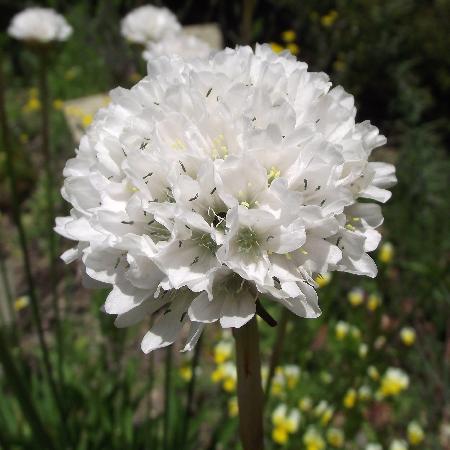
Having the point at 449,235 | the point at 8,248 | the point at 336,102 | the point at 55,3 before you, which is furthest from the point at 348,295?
the point at 55,3

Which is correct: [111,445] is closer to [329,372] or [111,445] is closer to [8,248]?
[329,372]

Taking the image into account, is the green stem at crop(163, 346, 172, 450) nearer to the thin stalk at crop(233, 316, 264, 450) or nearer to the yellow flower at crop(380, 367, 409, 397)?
the thin stalk at crop(233, 316, 264, 450)

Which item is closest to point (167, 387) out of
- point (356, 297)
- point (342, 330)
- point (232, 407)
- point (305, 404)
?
point (232, 407)

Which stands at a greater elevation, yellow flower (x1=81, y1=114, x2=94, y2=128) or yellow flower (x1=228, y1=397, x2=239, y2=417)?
yellow flower (x1=81, y1=114, x2=94, y2=128)

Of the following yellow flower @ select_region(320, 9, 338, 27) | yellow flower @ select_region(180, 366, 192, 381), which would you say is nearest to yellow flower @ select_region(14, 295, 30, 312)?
yellow flower @ select_region(180, 366, 192, 381)

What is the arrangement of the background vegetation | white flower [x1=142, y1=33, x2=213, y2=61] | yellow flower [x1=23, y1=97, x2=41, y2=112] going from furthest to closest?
1. yellow flower [x1=23, y1=97, x2=41, y2=112]
2. white flower [x1=142, y1=33, x2=213, y2=61]
3. the background vegetation

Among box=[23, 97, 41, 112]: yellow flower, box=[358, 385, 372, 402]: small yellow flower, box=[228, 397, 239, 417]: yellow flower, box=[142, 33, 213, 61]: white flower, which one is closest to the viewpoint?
box=[358, 385, 372, 402]: small yellow flower

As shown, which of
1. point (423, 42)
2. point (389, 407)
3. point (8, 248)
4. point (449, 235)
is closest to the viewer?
point (389, 407)

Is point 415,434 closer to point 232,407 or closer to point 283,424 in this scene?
point 283,424
